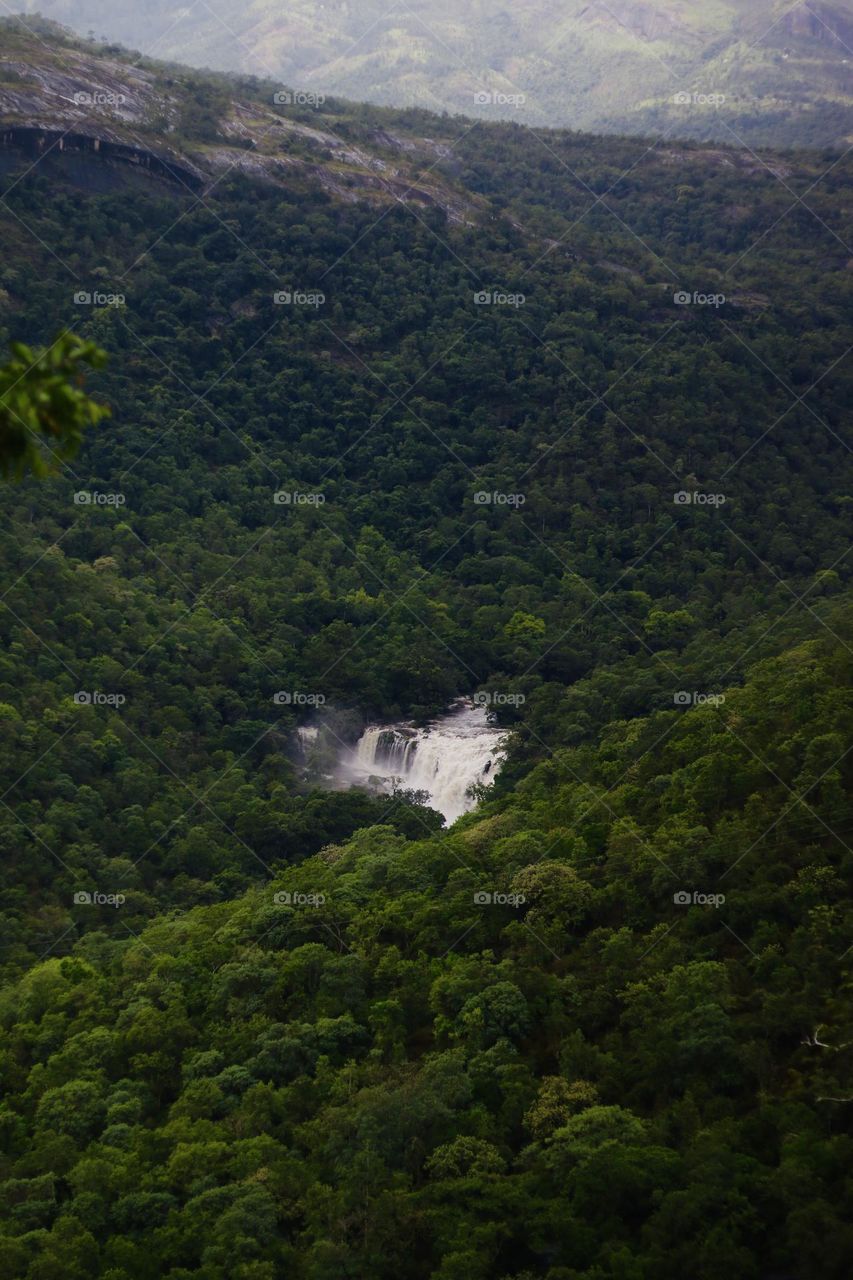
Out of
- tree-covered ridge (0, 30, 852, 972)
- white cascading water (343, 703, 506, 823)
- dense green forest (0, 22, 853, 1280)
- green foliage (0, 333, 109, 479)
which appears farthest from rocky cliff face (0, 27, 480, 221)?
green foliage (0, 333, 109, 479)

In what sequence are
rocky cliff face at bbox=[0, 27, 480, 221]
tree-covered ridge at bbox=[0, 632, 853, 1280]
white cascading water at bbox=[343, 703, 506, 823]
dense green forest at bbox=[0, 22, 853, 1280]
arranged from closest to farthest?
tree-covered ridge at bbox=[0, 632, 853, 1280]
dense green forest at bbox=[0, 22, 853, 1280]
white cascading water at bbox=[343, 703, 506, 823]
rocky cliff face at bbox=[0, 27, 480, 221]

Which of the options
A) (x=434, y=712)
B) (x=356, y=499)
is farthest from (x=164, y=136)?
(x=434, y=712)

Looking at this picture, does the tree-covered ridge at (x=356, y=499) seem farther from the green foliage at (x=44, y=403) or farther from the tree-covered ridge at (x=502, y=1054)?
the green foliage at (x=44, y=403)

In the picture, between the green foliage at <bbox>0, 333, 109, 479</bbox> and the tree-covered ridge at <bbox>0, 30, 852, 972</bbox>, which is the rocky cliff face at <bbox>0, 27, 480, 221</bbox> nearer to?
the tree-covered ridge at <bbox>0, 30, 852, 972</bbox>

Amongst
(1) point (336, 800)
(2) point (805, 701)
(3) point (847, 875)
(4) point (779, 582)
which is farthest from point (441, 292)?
(3) point (847, 875)

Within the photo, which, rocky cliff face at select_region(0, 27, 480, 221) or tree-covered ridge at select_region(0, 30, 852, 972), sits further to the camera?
rocky cliff face at select_region(0, 27, 480, 221)

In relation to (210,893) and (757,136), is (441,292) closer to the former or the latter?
(210,893)

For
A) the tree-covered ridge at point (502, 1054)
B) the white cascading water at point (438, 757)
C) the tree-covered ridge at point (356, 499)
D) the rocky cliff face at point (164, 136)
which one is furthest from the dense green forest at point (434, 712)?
the white cascading water at point (438, 757)

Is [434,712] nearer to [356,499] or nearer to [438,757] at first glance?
[438,757]
